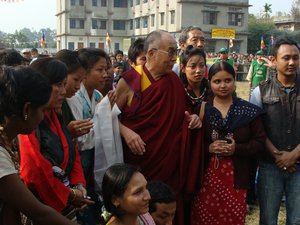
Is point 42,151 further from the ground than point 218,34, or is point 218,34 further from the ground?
point 218,34

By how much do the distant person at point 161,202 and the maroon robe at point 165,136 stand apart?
196 mm

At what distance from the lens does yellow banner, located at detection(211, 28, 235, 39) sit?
38969mm

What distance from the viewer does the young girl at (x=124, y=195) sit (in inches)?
85.5

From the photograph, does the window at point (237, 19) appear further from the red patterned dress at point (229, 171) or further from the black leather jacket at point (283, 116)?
the red patterned dress at point (229, 171)

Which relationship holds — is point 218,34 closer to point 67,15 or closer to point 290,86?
point 67,15

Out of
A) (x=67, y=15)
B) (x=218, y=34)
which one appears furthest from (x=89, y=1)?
(x=218, y=34)

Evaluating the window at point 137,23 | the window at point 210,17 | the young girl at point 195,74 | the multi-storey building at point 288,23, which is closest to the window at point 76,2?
the window at point 137,23

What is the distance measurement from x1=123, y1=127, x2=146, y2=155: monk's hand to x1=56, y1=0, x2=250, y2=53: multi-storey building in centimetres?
3728

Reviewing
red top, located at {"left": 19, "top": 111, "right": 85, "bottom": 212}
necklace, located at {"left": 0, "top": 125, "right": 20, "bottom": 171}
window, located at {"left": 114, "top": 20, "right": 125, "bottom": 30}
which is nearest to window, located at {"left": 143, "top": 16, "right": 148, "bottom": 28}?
window, located at {"left": 114, "top": 20, "right": 125, "bottom": 30}

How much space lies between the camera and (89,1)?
48.3 metres

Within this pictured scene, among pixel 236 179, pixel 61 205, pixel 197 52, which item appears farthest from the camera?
pixel 197 52

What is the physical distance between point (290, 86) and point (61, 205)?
6.39 ft

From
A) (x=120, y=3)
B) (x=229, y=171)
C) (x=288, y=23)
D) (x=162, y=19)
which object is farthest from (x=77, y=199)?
(x=288, y=23)

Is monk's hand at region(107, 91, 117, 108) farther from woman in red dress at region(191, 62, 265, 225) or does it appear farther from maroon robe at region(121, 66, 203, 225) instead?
woman in red dress at region(191, 62, 265, 225)
